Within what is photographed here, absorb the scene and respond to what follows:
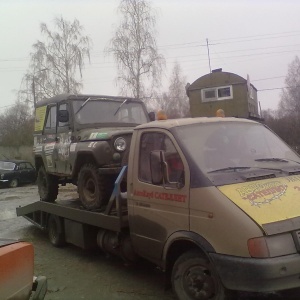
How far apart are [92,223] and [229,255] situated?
2.76 metres

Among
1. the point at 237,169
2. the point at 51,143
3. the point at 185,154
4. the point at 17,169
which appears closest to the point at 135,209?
the point at 185,154

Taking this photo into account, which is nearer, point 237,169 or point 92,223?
point 237,169

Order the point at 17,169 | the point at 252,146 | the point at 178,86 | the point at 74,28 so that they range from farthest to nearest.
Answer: the point at 178,86, the point at 74,28, the point at 17,169, the point at 252,146

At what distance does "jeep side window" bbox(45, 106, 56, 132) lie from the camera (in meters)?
7.80

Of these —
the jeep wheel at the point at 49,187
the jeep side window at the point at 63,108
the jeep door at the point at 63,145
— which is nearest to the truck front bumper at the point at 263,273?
the jeep door at the point at 63,145

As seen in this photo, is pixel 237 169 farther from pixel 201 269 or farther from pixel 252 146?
A: pixel 201 269

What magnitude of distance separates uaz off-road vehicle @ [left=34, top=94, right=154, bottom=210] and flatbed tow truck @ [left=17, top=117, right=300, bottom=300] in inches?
28.3

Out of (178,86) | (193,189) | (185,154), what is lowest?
(193,189)

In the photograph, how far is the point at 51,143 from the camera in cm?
783

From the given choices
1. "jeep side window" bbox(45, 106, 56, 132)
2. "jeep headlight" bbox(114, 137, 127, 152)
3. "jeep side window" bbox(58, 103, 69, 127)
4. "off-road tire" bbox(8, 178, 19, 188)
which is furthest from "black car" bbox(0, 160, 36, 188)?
"jeep headlight" bbox(114, 137, 127, 152)

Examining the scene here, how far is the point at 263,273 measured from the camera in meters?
3.34

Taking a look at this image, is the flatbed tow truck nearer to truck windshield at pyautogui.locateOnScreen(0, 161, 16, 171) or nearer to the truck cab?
the truck cab

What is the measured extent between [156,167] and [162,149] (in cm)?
36

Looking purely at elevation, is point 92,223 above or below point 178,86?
below
